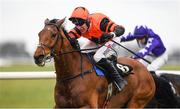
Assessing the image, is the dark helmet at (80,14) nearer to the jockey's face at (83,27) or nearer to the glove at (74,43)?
the jockey's face at (83,27)

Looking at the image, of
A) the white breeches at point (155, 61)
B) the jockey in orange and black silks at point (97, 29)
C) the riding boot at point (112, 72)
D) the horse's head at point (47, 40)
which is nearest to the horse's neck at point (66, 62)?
the horse's head at point (47, 40)

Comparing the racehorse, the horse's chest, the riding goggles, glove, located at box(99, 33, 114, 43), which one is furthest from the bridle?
glove, located at box(99, 33, 114, 43)

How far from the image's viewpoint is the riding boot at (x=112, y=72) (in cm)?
741

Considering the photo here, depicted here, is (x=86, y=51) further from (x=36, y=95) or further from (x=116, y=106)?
(x=36, y=95)

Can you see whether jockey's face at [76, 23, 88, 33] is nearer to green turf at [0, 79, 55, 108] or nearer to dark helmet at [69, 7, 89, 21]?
dark helmet at [69, 7, 89, 21]

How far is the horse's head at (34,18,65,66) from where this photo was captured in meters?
6.60

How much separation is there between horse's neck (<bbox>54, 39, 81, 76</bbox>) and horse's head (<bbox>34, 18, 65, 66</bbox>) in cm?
13

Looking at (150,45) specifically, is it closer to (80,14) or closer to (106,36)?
(106,36)

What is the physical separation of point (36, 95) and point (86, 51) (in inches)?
323

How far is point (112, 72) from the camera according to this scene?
7441 mm

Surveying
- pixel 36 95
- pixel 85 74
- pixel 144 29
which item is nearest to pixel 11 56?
pixel 36 95

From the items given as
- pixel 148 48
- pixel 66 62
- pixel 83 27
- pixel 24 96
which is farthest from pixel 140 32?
pixel 24 96

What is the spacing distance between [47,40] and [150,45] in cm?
238

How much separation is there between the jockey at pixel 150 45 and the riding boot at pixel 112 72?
1.26 meters
